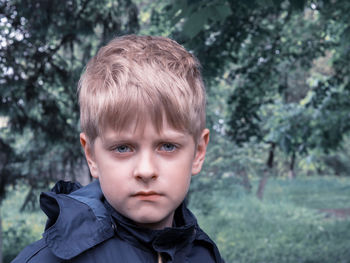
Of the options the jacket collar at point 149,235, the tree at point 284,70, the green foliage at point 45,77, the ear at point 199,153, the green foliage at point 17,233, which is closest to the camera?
the jacket collar at point 149,235

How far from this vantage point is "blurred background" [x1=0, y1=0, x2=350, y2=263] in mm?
4359

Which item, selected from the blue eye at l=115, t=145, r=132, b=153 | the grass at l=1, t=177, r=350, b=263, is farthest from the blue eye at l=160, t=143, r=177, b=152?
the grass at l=1, t=177, r=350, b=263

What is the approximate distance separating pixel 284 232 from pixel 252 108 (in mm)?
4658

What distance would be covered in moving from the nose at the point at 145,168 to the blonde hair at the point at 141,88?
0.09m

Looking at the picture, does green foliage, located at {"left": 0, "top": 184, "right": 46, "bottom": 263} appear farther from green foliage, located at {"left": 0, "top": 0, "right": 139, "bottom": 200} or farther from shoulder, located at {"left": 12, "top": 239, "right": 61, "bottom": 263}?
shoulder, located at {"left": 12, "top": 239, "right": 61, "bottom": 263}

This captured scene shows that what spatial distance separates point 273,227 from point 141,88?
30.2ft

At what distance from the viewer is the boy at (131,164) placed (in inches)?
51.3

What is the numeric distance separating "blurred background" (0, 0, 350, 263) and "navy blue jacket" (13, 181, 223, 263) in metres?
1.61

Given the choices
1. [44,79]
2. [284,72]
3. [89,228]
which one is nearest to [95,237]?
[89,228]

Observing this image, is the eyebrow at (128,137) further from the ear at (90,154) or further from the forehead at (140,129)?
the ear at (90,154)

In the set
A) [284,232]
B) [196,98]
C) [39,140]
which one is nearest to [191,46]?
[39,140]

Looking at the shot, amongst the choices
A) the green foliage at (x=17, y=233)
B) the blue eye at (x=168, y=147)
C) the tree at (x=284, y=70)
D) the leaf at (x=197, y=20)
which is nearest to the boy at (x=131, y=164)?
the blue eye at (x=168, y=147)

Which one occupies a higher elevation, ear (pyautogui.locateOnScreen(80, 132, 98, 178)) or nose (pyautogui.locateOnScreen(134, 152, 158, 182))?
nose (pyautogui.locateOnScreen(134, 152, 158, 182))

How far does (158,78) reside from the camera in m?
1.37
